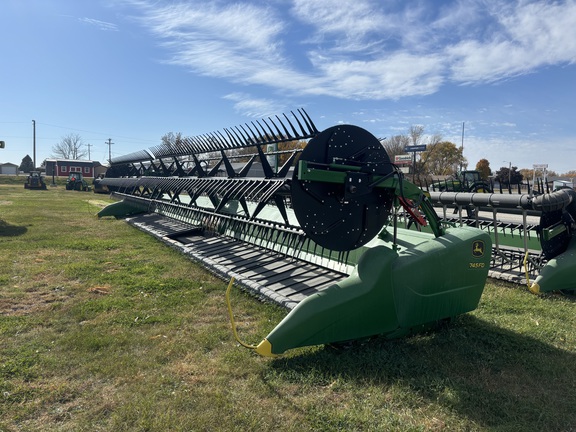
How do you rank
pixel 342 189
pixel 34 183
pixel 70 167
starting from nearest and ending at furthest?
pixel 342 189, pixel 34 183, pixel 70 167

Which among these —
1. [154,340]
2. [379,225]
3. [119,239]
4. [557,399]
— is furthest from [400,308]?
[119,239]

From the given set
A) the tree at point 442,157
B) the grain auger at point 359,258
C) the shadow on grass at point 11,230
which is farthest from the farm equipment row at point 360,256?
the tree at point 442,157

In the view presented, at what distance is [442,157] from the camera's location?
65.4 metres

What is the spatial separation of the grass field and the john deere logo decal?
0.83 meters

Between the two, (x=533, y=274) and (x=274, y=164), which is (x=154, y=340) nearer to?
(x=274, y=164)

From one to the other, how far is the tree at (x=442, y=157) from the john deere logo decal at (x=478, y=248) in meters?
63.4

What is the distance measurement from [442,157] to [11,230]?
63934mm

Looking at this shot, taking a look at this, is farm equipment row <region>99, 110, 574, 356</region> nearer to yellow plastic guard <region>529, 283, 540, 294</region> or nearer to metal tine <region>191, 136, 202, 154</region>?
yellow plastic guard <region>529, 283, 540, 294</region>

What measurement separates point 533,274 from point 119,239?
885cm

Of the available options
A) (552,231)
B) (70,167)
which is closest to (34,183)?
(70,167)

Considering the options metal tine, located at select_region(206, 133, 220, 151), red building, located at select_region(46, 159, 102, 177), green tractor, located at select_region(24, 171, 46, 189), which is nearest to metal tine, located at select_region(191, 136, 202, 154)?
metal tine, located at select_region(206, 133, 220, 151)

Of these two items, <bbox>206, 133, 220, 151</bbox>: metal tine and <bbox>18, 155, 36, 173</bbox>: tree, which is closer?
<bbox>206, 133, 220, 151</bbox>: metal tine

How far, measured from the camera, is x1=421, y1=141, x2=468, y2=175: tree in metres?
64.4

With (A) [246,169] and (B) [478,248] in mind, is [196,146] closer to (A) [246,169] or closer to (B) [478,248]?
(A) [246,169]
